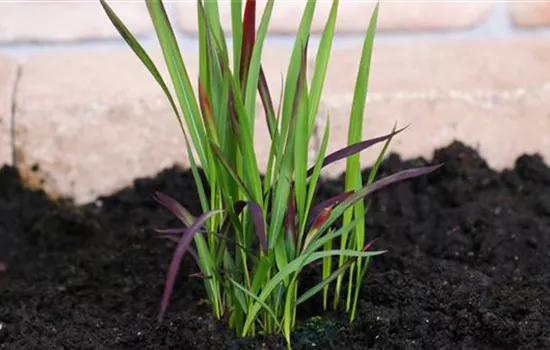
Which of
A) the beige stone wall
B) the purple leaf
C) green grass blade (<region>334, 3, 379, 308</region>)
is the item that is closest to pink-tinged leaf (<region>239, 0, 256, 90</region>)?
the purple leaf

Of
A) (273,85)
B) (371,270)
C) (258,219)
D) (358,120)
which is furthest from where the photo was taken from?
(273,85)

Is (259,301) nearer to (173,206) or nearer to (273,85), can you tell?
(173,206)

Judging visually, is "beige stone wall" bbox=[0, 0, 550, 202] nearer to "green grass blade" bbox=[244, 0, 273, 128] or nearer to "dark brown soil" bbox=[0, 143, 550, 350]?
"dark brown soil" bbox=[0, 143, 550, 350]

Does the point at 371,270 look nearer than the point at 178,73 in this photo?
No

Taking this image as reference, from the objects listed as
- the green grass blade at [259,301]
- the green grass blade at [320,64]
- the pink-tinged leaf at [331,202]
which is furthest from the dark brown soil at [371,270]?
the green grass blade at [320,64]

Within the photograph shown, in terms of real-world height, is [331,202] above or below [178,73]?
below

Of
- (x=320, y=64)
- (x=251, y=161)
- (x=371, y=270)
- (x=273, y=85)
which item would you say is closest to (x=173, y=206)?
(x=251, y=161)

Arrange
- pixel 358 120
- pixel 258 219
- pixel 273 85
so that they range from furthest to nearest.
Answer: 1. pixel 273 85
2. pixel 358 120
3. pixel 258 219

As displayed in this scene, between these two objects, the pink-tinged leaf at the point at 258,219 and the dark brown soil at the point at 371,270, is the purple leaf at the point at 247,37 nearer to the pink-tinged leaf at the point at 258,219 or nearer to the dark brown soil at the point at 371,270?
the pink-tinged leaf at the point at 258,219
